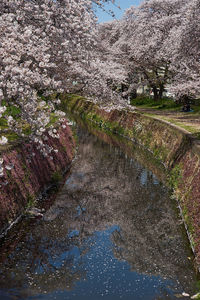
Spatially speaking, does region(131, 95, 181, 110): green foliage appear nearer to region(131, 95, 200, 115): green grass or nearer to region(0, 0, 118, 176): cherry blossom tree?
region(131, 95, 200, 115): green grass

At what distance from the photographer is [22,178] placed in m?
20.7

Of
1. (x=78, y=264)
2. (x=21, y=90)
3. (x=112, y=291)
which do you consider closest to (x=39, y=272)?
(x=78, y=264)

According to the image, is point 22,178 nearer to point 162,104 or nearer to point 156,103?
point 162,104

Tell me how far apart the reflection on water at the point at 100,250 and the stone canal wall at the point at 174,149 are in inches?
39.2

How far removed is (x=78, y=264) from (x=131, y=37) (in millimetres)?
53942

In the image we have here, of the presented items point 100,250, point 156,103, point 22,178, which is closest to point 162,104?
point 156,103

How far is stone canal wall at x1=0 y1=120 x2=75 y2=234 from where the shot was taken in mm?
17875

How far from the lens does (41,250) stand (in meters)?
16.3

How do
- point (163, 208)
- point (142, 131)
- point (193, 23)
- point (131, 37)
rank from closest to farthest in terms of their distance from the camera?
point (163, 208) → point (193, 23) → point (142, 131) → point (131, 37)

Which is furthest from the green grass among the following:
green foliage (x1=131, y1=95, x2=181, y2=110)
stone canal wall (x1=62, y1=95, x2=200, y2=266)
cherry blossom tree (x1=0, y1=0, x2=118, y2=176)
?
cherry blossom tree (x1=0, y1=0, x2=118, y2=176)

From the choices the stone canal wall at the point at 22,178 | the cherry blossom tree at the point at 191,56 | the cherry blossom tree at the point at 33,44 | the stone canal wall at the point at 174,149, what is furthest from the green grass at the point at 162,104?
the cherry blossom tree at the point at 33,44

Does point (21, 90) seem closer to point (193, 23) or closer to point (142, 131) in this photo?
point (193, 23)

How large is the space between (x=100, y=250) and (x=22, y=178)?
6836 millimetres

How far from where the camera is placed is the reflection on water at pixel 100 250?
1347 centimetres
